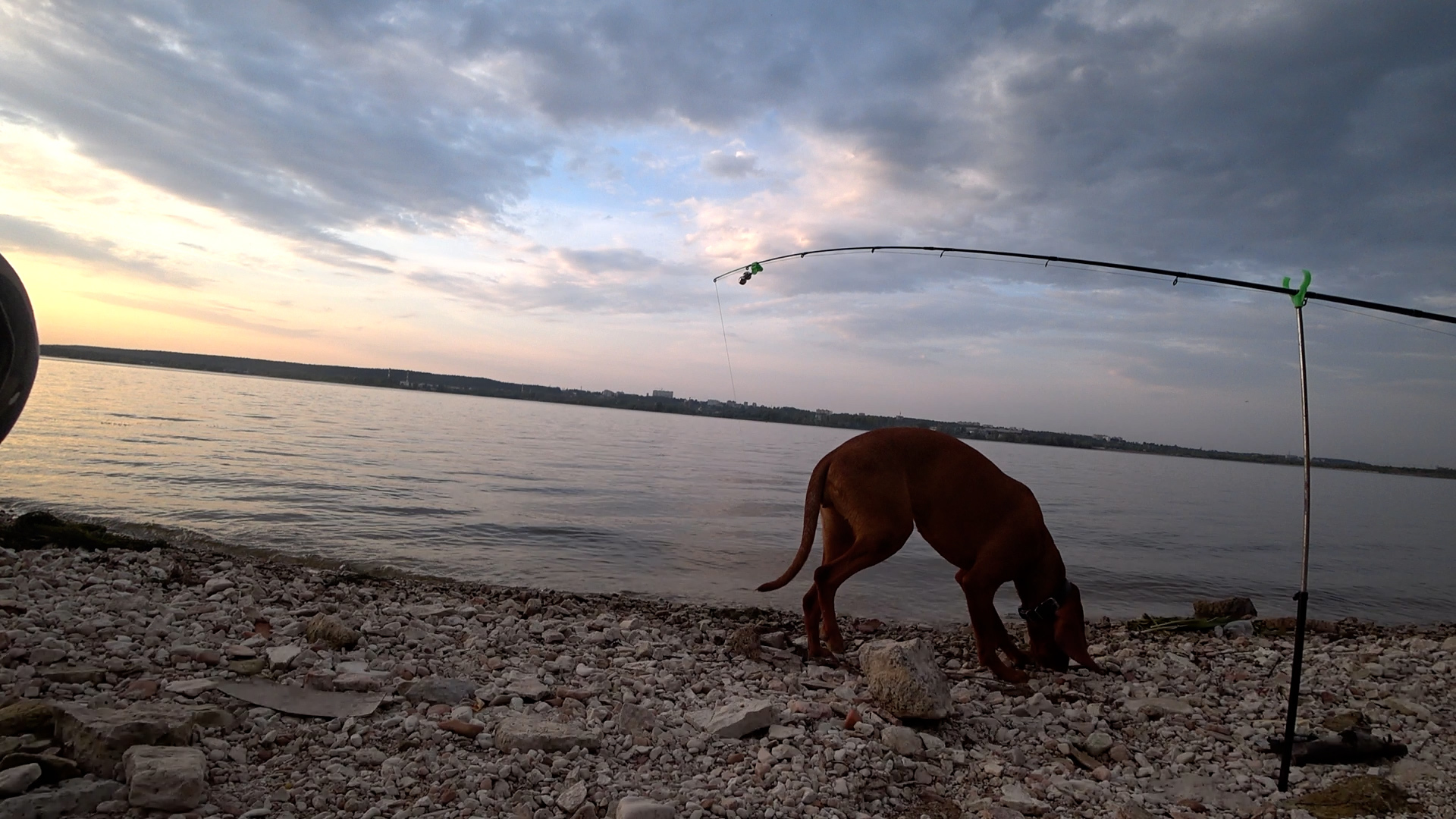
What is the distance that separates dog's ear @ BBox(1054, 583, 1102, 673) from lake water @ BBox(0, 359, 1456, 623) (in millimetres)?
2926

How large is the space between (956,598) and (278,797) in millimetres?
8186

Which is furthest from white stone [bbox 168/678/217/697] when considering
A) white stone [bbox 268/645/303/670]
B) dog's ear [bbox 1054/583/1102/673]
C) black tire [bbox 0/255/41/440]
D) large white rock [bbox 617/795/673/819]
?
dog's ear [bbox 1054/583/1102/673]

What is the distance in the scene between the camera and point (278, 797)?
2.96 meters

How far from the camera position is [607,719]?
3.99m

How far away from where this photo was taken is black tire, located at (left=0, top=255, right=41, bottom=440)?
4.55m

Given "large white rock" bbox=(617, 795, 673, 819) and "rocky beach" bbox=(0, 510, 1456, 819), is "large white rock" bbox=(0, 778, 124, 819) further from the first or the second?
"large white rock" bbox=(617, 795, 673, 819)

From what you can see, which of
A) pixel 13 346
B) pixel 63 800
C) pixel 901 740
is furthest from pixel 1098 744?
pixel 13 346

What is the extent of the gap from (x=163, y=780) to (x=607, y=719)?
1967mm

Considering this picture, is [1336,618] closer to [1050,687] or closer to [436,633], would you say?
[1050,687]

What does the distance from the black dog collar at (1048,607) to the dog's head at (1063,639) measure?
0.06 feet

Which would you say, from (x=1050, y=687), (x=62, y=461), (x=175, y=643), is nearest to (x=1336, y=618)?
(x=1050, y=687)

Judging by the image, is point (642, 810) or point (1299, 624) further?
point (1299, 624)

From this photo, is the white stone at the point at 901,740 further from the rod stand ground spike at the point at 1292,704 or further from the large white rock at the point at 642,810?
the rod stand ground spike at the point at 1292,704

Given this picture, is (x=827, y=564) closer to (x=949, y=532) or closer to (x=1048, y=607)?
(x=949, y=532)
